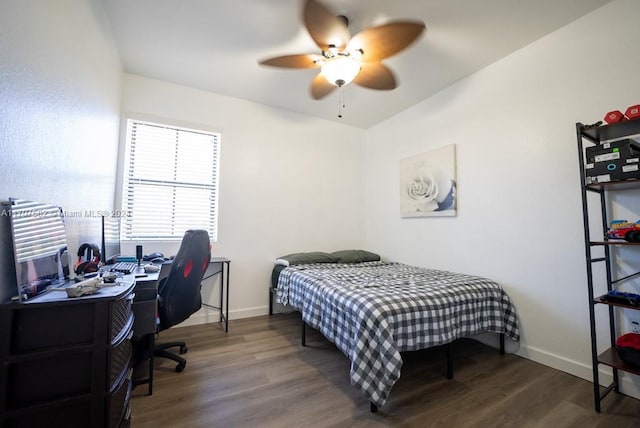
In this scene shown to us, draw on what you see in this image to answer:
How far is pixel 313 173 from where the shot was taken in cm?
389

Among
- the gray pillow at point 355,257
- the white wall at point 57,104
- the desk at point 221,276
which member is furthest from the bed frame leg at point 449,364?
the white wall at point 57,104

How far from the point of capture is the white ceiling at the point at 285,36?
6.39 ft

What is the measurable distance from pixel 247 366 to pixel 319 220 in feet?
7.17

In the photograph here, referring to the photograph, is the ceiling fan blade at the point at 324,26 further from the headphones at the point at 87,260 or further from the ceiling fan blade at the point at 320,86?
the headphones at the point at 87,260

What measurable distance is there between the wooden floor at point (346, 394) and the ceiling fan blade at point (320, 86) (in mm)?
2461

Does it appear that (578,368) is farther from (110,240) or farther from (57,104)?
(110,240)

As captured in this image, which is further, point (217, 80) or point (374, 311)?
point (217, 80)

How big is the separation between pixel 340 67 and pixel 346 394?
230 cm

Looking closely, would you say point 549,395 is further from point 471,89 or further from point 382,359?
point 471,89

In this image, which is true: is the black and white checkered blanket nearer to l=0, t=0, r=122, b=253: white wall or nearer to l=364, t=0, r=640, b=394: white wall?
l=364, t=0, r=640, b=394: white wall

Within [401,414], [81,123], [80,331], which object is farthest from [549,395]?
[81,123]

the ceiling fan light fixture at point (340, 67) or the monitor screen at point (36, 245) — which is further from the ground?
the ceiling fan light fixture at point (340, 67)

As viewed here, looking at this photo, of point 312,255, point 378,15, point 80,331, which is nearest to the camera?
point 80,331

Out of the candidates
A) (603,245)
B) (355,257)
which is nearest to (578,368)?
(603,245)
